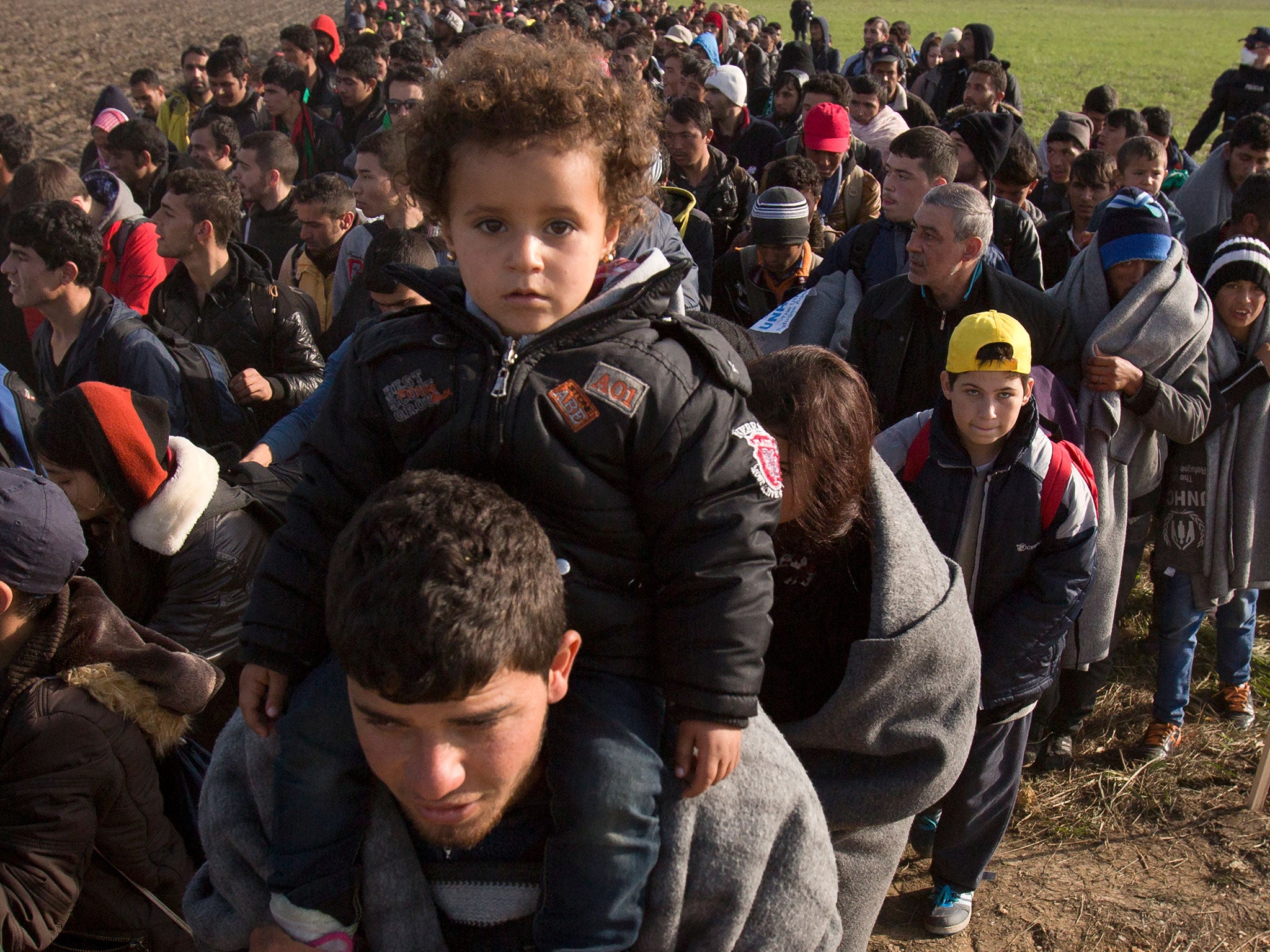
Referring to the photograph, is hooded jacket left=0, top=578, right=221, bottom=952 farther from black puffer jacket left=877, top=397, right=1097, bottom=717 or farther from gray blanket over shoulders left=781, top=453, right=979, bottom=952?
black puffer jacket left=877, top=397, right=1097, bottom=717

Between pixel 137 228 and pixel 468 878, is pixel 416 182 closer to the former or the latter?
pixel 468 878

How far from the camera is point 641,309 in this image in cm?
195

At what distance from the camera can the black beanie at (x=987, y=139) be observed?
629cm

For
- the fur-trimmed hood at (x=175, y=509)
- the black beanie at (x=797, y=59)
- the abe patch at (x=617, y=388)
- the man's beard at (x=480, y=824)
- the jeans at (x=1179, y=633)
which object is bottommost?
the jeans at (x=1179, y=633)

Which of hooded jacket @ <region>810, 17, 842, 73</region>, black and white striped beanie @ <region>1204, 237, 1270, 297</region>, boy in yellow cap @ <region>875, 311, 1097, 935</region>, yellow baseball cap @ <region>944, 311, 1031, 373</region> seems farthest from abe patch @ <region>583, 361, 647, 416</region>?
hooded jacket @ <region>810, 17, 842, 73</region>

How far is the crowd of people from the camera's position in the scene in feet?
5.93

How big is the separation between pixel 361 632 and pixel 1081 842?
373cm

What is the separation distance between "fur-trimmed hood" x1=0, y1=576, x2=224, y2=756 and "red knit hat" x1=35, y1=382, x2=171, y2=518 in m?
0.59

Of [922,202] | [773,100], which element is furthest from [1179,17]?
[922,202]

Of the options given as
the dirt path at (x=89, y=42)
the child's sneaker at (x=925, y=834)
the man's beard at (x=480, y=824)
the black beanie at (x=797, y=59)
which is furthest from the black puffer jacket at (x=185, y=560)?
the dirt path at (x=89, y=42)

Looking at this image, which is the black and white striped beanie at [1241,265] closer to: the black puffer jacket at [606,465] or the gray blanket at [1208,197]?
the gray blanket at [1208,197]

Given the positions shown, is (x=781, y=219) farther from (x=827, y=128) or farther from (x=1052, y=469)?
(x=1052, y=469)

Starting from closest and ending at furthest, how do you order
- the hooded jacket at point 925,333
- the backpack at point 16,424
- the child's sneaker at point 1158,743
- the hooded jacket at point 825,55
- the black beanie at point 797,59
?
the backpack at point 16,424
the hooded jacket at point 925,333
the child's sneaker at point 1158,743
the black beanie at point 797,59
the hooded jacket at point 825,55

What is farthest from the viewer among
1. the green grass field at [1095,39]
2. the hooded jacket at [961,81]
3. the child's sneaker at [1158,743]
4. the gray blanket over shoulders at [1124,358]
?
the green grass field at [1095,39]
